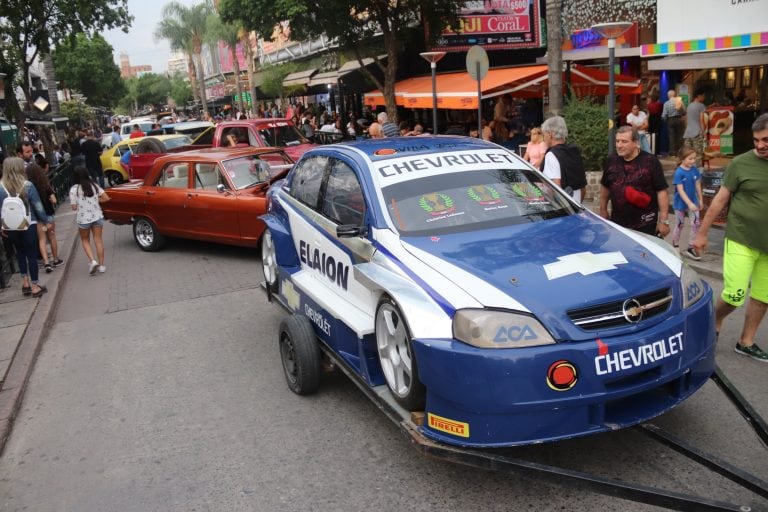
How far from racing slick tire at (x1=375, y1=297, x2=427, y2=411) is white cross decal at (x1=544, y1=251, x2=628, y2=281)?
0.86 m

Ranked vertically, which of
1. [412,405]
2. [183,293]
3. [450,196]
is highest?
[450,196]

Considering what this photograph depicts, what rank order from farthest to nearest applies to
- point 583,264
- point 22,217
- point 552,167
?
1. point 22,217
2. point 552,167
3. point 583,264

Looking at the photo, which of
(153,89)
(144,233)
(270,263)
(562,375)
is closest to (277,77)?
(144,233)

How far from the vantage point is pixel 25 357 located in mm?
6816

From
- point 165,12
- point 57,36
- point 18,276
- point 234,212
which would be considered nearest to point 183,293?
point 234,212

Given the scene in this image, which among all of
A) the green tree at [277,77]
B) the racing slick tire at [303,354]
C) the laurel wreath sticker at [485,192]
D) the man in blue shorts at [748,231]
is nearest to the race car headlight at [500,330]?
the laurel wreath sticker at [485,192]

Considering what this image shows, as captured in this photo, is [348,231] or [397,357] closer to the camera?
[397,357]

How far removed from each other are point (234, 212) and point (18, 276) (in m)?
3.69

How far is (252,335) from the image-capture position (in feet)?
22.7

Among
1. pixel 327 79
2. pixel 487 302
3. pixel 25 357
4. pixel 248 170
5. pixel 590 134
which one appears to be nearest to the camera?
pixel 487 302

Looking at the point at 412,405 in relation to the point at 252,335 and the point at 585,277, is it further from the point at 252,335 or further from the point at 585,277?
the point at 252,335

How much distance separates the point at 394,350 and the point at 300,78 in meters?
28.8

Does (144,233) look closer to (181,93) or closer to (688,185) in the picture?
(688,185)

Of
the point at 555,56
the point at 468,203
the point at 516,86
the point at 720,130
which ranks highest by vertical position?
the point at 555,56
